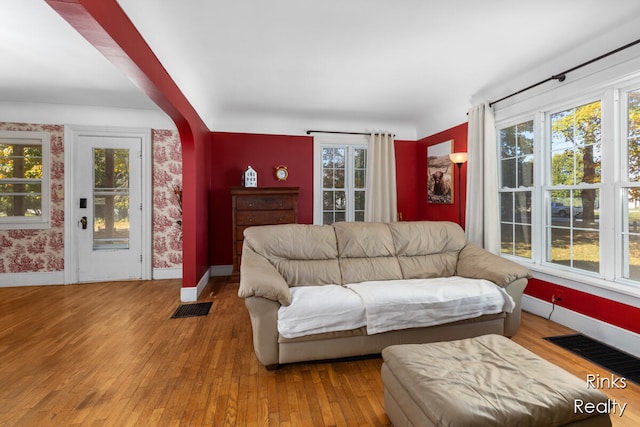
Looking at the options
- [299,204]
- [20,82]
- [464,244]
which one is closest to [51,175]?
[20,82]

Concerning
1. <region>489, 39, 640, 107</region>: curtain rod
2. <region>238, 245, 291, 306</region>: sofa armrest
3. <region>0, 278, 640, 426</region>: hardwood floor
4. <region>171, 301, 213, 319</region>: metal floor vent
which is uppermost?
<region>489, 39, 640, 107</region>: curtain rod

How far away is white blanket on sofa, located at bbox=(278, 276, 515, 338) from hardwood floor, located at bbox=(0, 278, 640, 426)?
33cm

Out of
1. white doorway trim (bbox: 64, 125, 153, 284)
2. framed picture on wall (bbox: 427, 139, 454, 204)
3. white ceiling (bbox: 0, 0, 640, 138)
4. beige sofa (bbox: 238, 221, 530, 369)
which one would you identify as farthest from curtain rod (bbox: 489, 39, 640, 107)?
white doorway trim (bbox: 64, 125, 153, 284)

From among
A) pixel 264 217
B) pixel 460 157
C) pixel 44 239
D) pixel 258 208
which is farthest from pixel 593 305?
pixel 44 239

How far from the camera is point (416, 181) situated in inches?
219

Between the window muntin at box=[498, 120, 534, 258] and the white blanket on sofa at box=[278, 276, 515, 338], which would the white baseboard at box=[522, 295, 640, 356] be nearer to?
the window muntin at box=[498, 120, 534, 258]

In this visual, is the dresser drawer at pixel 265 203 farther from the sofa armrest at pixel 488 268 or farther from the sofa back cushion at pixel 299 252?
the sofa armrest at pixel 488 268

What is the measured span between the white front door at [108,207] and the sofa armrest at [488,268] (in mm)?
4340

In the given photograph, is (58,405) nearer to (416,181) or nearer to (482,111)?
(482,111)

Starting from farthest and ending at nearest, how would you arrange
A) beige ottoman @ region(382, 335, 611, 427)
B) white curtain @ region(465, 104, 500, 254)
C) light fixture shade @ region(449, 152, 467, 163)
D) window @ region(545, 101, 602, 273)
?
light fixture shade @ region(449, 152, 467, 163)
white curtain @ region(465, 104, 500, 254)
window @ region(545, 101, 602, 273)
beige ottoman @ region(382, 335, 611, 427)

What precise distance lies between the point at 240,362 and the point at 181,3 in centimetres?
257

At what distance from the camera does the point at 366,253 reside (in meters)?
3.04

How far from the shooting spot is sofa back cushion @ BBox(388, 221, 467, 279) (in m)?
3.07

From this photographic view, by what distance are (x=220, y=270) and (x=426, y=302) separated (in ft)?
11.7
